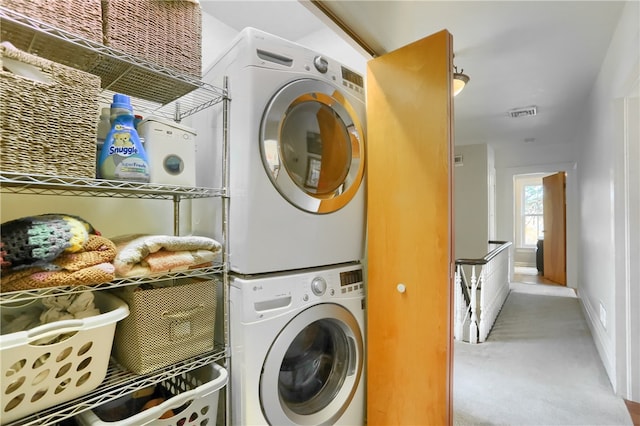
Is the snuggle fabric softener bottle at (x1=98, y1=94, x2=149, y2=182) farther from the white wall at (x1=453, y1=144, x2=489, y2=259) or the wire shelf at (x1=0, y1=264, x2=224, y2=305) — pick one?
the white wall at (x1=453, y1=144, x2=489, y2=259)

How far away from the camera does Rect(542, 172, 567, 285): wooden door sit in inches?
213

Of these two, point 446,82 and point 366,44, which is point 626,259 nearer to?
point 446,82

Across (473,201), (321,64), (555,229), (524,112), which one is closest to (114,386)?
(321,64)

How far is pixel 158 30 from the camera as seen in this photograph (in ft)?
3.37

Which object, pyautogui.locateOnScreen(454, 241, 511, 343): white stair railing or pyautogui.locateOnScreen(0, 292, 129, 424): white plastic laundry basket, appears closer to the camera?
pyautogui.locateOnScreen(0, 292, 129, 424): white plastic laundry basket

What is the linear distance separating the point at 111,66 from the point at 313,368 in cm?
Result: 138

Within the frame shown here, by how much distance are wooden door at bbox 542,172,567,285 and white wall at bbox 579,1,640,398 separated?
2.81m

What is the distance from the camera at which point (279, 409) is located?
1.15m

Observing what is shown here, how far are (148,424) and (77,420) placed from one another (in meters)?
0.21

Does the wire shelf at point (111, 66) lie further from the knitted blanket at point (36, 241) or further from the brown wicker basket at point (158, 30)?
the knitted blanket at point (36, 241)

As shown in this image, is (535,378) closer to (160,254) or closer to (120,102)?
(160,254)

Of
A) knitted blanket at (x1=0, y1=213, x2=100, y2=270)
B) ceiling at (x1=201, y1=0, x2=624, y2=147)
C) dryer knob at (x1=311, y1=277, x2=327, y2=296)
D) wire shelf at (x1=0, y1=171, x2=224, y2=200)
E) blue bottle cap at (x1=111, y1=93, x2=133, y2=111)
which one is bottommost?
dryer knob at (x1=311, y1=277, x2=327, y2=296)

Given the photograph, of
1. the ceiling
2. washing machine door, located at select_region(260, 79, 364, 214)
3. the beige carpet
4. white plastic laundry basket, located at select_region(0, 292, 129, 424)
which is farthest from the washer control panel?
the ceiling

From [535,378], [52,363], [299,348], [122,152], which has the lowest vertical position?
[535,378]
